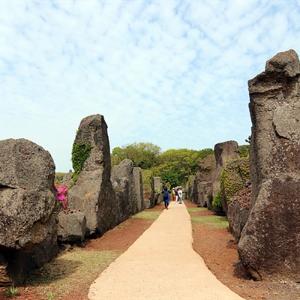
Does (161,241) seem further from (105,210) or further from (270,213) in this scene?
(270,213)

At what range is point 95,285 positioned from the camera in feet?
22.1

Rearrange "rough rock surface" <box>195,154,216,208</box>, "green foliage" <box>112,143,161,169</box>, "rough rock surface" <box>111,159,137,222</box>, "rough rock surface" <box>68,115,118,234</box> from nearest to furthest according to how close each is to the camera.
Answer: "rough rock surface" <box>68,115,118,234</box> < "rough rock surface" <box>111,159,137,222</box> < "rough rock surface" <box>195,154,216,208</box> < "green foliage" <box>112,143,161,169</box>

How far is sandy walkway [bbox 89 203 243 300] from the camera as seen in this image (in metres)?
6.05

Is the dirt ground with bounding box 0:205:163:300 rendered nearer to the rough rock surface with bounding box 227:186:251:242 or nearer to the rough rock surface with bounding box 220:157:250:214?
the rough rock surface with bounding box 227:186:251:242

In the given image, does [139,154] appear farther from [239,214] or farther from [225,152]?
[239,214]

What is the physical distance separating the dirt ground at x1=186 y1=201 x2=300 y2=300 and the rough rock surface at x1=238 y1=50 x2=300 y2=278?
0.81 feet

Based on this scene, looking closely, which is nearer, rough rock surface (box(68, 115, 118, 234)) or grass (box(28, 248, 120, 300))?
grass (box(28, 248, 120, 300))

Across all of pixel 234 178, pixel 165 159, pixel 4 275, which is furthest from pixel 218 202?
pixel 165 159

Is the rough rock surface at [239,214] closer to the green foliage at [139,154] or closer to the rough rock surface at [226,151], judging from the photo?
the rough rock surface at [226,151]

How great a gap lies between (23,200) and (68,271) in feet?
8.06

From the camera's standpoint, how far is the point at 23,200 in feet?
19.7

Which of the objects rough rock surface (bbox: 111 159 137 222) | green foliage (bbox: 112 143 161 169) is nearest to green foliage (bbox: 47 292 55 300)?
rough rock surface (bbox: 111 159 137 222)

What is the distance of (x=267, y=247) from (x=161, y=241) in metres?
5.88

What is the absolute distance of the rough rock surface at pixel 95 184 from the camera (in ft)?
43.2
